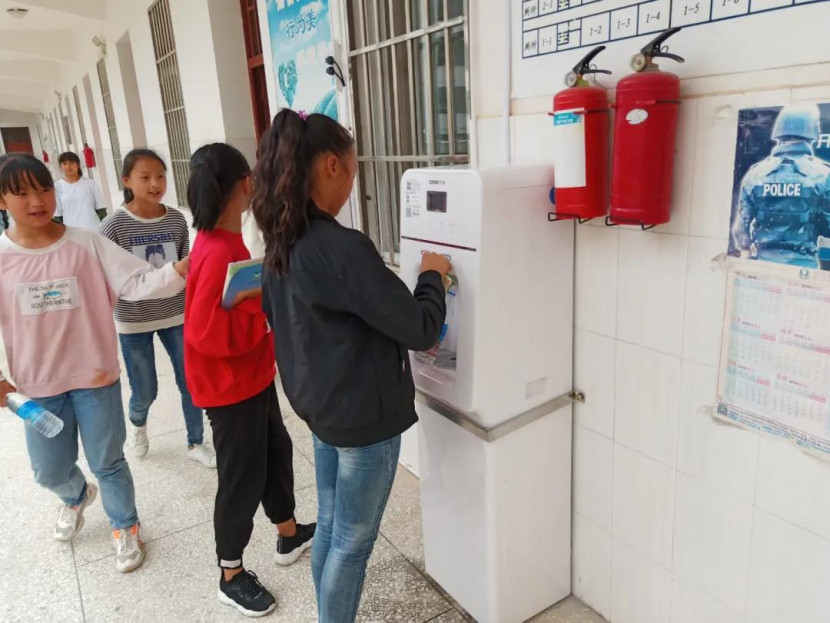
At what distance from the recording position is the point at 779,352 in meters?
1.24

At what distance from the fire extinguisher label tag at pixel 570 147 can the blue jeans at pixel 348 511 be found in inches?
29.8

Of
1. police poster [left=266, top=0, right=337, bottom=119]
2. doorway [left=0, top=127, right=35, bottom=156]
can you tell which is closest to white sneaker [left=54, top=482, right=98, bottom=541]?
police poster [left=266, top=0, right=337, bottom=119]

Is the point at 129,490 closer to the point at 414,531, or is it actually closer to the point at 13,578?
the point at 13,578

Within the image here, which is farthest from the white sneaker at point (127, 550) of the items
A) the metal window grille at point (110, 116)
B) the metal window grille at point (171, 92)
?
the metal window grille at point (110, 116)

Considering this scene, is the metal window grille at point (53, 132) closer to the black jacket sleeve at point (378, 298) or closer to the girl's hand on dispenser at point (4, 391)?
the girl's hand on dispenser at point (4, 391)

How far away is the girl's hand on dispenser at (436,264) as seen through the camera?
4.75 ft

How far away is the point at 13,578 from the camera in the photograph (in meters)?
2.13

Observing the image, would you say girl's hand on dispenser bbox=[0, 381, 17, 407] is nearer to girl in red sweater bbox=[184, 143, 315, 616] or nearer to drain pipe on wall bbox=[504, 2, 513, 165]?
girl in red sweater bbox=[184, 143, 315, 616]

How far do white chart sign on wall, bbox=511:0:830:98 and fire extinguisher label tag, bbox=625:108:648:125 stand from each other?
0.50 ft

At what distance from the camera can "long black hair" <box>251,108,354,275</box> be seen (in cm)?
124

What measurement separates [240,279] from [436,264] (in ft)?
1.74

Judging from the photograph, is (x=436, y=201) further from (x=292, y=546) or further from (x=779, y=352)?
(x=292, y=546)

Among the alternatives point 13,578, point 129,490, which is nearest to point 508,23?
point 129,490

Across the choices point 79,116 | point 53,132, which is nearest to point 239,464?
point 79,116
